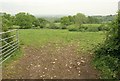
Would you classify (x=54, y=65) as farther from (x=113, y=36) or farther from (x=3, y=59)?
(x=113, y=36)

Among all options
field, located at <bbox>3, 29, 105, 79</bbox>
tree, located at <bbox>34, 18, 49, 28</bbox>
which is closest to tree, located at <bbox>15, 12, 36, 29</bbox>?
tree, located at <bbox>34, 18, 49, 28</bbox>

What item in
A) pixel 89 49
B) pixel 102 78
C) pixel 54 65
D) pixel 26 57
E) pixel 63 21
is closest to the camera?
pixel 102 78

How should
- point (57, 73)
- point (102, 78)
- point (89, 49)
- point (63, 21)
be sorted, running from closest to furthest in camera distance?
point (102, 78) < point (57, 73) < point (89, 49) < point (63, 21)

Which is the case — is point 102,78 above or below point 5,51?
below

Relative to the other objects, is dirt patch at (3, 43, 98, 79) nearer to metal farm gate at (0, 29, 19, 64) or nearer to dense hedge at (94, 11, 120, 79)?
dense hedge at (94, 11, 120, 79)

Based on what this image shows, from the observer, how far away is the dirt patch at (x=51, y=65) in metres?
8.23

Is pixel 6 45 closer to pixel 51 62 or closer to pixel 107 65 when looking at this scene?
pixel 51 62

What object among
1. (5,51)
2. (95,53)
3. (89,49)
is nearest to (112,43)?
(95,53)

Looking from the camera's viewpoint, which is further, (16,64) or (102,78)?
(16,64)

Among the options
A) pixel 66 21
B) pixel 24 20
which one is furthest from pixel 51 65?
pixel 66 21

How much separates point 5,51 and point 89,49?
138 inches

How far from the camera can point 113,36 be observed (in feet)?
32.3

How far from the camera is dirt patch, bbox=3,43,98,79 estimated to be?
27.0ft

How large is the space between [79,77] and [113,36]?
2.43 metres
